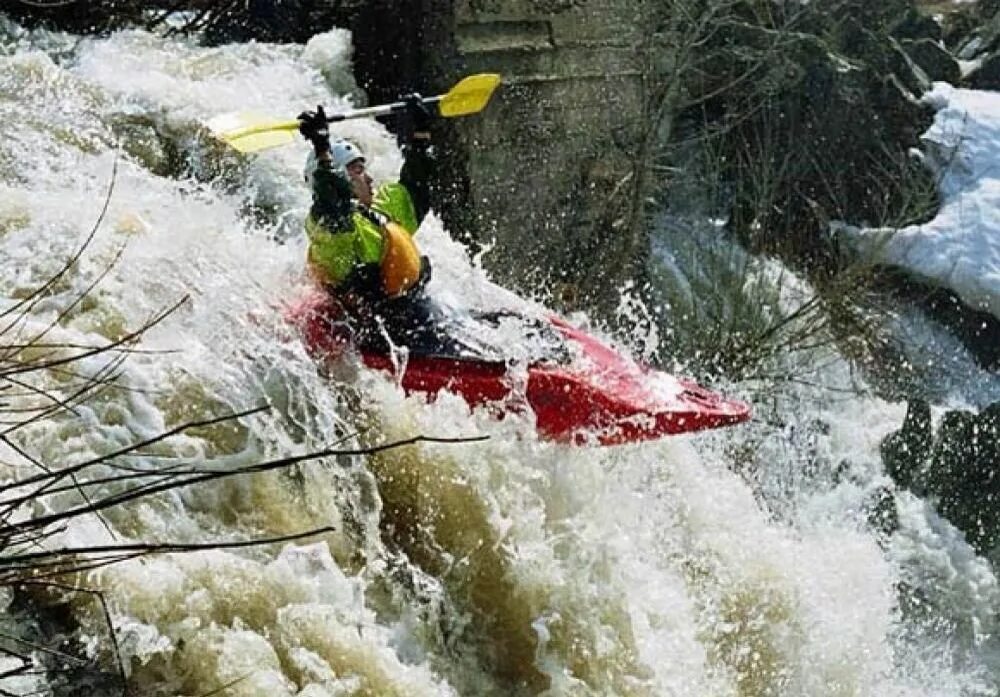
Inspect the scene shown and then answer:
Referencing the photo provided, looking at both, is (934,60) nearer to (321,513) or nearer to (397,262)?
(397,262)

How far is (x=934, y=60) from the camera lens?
492 inches

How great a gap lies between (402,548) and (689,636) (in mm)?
1240

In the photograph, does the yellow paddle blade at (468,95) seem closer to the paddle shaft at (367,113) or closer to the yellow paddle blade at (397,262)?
the paddle shaft at (367,113)

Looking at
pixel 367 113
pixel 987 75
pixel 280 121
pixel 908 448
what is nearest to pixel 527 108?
pixel 280 121

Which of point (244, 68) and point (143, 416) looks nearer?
point (143, 416)

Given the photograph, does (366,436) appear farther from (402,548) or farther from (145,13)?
A: (145,13)

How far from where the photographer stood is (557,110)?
30.9 ft

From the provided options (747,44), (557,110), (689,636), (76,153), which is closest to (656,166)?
(557,110)

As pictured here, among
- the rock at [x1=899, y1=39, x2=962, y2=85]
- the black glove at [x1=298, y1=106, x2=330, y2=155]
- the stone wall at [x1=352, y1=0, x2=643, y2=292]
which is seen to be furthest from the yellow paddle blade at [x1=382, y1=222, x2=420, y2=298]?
the rock at [x1=899, y1=39, x2=962, y2=85]

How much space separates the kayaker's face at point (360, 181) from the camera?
5.27 m

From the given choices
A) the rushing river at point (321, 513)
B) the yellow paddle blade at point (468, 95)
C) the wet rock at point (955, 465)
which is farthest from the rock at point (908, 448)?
the yellow paddle blade at point (468, 95)

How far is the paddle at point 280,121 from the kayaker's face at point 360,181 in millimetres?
225

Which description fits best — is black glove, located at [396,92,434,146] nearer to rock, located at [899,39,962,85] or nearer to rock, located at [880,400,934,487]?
rock, located at [880,400,934,487]

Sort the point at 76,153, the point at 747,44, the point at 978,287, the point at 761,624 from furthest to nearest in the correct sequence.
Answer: the point at 747,44
the point at 978,287
the point at 76,153
the point at 761,624
